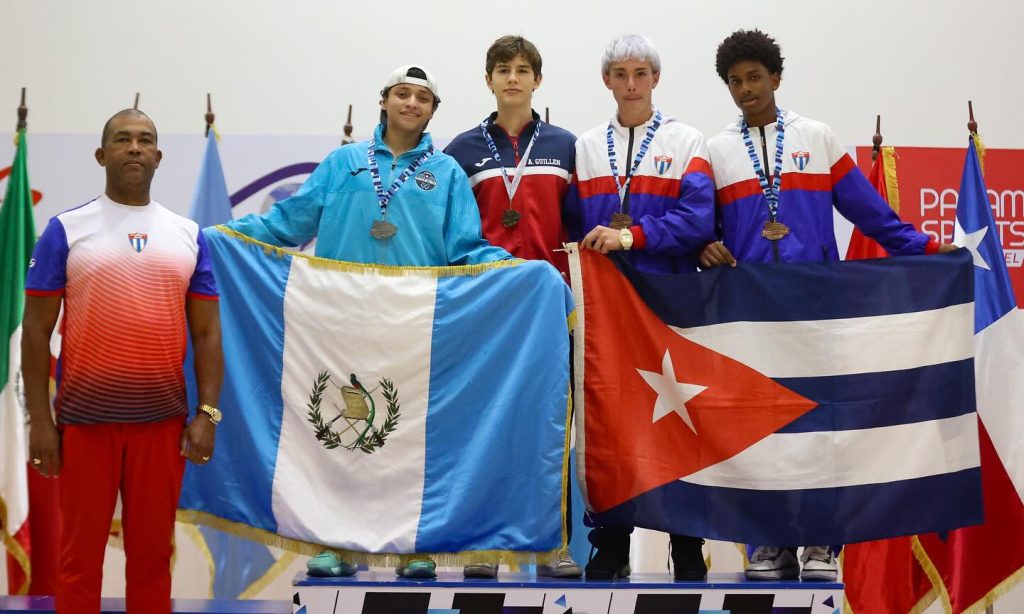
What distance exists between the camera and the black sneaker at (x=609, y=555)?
3102 mm

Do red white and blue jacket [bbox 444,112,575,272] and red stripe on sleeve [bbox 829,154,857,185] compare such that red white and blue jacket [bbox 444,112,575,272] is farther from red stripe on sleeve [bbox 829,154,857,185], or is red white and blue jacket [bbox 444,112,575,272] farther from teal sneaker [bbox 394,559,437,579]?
teal sneaker [bbox 394,559,437,579]

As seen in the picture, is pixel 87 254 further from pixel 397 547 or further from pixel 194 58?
pixel 194 58

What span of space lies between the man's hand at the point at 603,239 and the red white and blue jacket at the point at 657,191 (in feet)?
0.21

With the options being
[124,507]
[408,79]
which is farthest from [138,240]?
[408,79]

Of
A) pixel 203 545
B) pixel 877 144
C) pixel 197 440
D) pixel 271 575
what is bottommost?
pixel 271 575

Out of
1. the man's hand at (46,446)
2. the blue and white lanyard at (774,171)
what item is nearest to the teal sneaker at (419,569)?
the man's hand at (46,446)

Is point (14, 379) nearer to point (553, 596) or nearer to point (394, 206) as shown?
point (394, 206)

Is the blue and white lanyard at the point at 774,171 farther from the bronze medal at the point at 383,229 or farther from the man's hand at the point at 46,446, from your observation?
the man's hand at the point at 46,446

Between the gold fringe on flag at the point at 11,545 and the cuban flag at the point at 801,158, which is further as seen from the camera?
the gold fringe on flag at the point at 11,545

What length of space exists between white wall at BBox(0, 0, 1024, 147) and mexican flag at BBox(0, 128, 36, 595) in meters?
0.64

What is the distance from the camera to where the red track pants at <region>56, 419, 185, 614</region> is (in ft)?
8.59

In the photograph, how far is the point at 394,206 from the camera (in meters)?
3.27

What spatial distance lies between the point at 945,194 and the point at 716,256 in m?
2.10

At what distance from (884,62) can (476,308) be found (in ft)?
9.42
